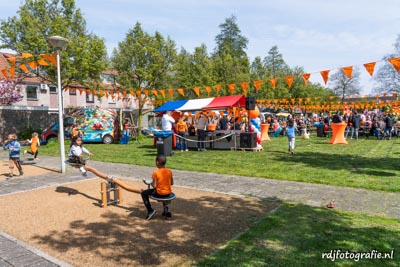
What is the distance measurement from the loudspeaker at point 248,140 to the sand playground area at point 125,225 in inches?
301

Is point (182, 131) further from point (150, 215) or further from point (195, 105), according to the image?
point (150, 215)

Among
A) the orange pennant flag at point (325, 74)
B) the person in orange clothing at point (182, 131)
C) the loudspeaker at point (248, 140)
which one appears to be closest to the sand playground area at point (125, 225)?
the loudspeaker at point (248, 140)

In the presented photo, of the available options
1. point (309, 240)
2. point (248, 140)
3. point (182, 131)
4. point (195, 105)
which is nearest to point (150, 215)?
point (309, 240)

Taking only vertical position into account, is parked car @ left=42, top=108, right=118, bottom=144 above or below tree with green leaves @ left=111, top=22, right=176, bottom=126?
below

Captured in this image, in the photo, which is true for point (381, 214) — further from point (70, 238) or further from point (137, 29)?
point (137, 29)

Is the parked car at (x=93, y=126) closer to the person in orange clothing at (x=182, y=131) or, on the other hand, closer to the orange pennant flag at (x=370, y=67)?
the person in orange clothing at (x=182, y=131)

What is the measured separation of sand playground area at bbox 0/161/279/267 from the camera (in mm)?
4031

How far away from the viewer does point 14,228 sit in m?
5.12

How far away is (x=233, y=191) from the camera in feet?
23.7

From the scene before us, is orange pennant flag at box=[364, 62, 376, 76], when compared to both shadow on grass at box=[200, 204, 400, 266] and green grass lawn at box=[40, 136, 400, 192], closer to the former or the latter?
green grass lawn at box=[40, 136, 400, 192]

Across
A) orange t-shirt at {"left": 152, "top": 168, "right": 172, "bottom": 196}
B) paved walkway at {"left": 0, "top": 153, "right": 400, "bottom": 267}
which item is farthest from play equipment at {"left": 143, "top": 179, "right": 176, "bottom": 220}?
paved walkway at {"left": 0, "top": 153, "right": 400, "bottom": 267}

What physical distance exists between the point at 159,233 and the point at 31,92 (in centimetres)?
3608

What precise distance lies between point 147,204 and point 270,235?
2166 millimetres

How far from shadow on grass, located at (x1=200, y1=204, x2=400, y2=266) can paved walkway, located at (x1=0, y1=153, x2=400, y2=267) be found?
0.74 metres
